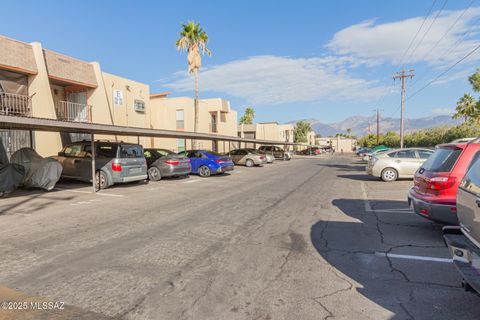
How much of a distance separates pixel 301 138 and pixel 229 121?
51.8 m

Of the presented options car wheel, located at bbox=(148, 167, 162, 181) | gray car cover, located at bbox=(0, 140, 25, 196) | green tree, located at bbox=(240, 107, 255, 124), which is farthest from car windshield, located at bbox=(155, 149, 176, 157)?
green tree, located at bbox=(240, 107, 255, 124)

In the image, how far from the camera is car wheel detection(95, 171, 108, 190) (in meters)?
10.9

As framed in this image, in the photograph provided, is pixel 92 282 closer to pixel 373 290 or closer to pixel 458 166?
pixel 373 290

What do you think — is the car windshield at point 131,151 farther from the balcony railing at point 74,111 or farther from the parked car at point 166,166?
the balcony railing at point 74,111

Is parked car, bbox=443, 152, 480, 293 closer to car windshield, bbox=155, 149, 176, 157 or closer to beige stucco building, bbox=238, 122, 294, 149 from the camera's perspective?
car windshield, bbox=155, 149, 176, 157

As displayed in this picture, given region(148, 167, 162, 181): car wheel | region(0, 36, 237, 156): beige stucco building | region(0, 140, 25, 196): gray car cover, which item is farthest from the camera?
region(148, 167, 162, 181): car wheel

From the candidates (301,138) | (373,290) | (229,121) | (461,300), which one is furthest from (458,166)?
(301,138)

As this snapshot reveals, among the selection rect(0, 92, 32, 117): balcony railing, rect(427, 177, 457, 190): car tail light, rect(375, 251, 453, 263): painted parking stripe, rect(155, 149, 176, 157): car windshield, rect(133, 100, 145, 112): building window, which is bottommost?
rect(375, 251, 453, 263): painted parking stripe

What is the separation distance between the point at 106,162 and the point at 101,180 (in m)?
0.76

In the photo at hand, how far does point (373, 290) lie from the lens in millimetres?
3146

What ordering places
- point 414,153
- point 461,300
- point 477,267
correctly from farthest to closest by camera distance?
point 414,153 < point 461,300 < point 477,267

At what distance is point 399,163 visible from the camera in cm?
1259

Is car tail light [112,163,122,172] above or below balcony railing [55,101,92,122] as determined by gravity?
below

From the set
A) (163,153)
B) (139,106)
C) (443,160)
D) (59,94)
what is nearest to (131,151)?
(163,153)
